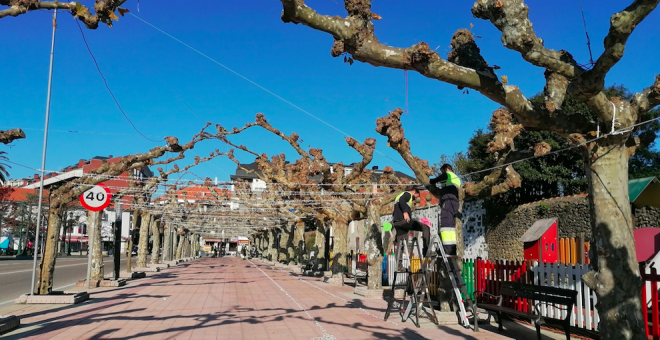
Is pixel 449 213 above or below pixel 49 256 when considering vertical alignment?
above

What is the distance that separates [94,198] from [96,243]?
3131 millimetres

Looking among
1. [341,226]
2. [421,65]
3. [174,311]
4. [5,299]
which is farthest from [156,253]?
[421,65]

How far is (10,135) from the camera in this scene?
348 inches

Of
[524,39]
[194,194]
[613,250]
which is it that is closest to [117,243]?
[194,194]

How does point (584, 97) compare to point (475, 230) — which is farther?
point (475, 230)

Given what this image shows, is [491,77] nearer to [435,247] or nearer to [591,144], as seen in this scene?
[591,144]

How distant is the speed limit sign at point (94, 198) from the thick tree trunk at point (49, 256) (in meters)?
0.67

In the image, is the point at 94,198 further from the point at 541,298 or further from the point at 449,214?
the point at 541,298

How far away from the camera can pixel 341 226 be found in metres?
20.3

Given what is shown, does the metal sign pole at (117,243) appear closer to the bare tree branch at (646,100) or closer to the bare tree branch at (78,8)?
the bare tree branch at (78,8)

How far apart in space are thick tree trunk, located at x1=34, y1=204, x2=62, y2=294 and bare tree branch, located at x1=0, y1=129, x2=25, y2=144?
2792 mm

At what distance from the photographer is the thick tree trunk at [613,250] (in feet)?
15.5

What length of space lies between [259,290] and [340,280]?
161 inches

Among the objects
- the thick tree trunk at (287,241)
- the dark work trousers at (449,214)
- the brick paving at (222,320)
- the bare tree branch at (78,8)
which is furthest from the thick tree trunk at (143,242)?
the bare tree branch at (78,8)
